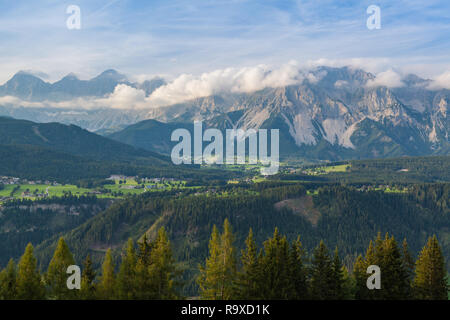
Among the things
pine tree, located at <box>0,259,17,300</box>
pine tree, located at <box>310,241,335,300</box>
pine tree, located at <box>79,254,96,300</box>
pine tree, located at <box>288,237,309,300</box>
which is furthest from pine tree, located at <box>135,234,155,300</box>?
pine tree, located at <box>310,241,335,300</box>

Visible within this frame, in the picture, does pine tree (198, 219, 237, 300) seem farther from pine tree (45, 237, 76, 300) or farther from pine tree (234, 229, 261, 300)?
pine tree (45, 237, 76, 300)

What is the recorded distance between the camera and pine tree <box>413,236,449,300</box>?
5991 centimetres

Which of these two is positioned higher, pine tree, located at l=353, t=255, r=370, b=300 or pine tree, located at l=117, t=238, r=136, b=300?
pine tree, located at l=117, t=238, r=136, b=300

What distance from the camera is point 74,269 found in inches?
2101

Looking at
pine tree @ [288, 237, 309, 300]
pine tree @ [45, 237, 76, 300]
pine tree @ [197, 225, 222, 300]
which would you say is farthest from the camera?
pine tree @ [288, 237, 309, 300]

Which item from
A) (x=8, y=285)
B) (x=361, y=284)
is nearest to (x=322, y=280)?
(x=361, y=284)

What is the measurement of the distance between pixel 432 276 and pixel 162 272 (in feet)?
135

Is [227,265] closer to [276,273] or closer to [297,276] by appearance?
Result: [276,273]

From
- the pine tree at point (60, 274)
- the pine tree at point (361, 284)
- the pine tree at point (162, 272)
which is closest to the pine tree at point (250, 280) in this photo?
the pine tree at point (162, 272)

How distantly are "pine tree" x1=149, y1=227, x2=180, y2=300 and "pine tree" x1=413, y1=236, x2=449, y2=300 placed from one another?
37425mm

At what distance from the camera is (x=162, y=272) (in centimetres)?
5141
